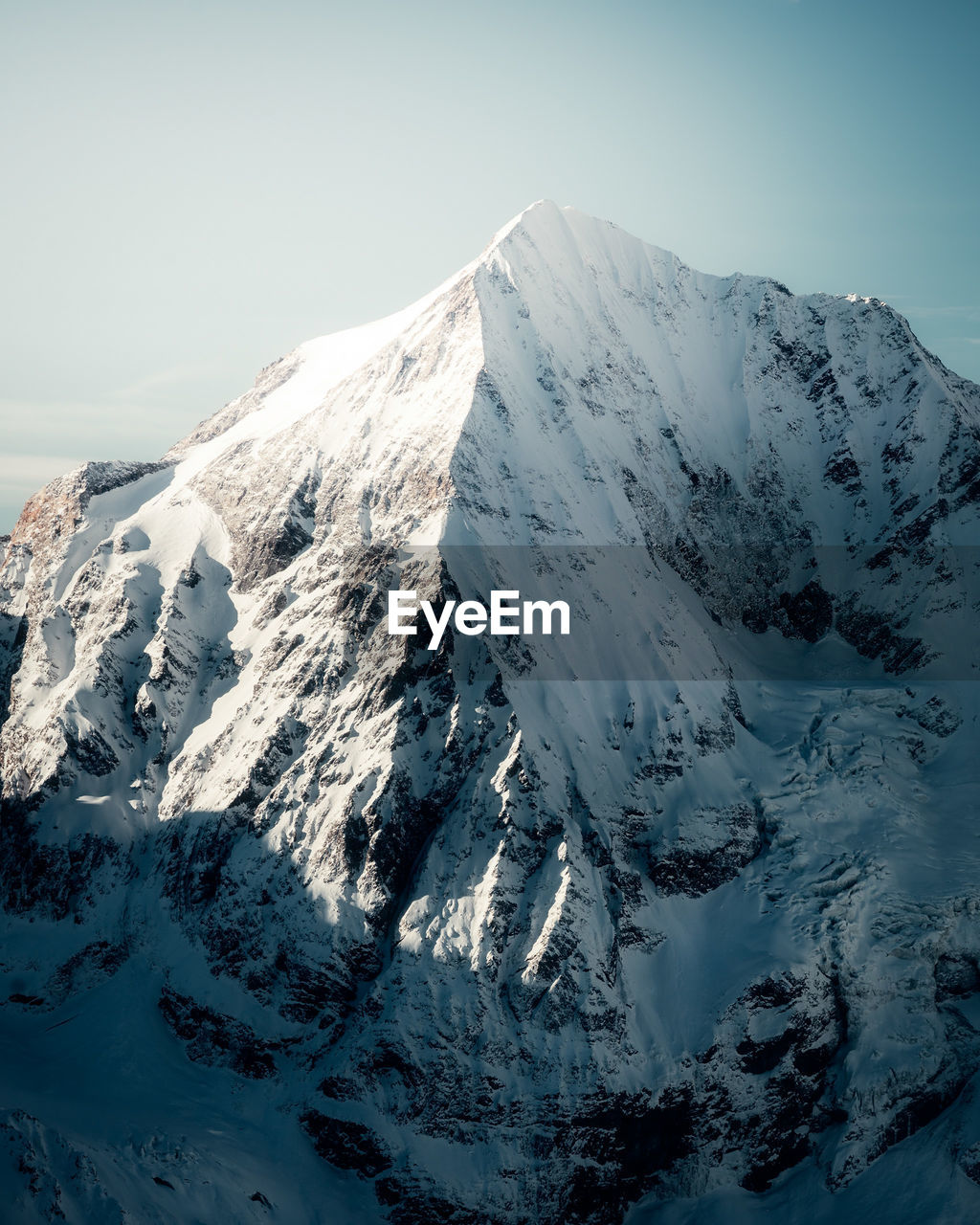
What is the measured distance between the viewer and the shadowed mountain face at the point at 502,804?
105500 millimetres

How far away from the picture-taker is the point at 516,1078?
106 metres

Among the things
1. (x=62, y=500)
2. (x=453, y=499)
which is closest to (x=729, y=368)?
(x=453, y=499)

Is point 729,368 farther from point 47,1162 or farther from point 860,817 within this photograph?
point 47,1162

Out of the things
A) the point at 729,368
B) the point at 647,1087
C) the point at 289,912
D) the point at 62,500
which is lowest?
the point at 647,1087

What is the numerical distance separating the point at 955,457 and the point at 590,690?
268 ft

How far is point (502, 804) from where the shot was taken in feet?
381

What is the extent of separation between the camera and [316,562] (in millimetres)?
143625

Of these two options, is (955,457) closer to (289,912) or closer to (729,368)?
(729,368)

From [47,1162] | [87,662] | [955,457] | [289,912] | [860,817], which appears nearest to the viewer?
[47,1162]

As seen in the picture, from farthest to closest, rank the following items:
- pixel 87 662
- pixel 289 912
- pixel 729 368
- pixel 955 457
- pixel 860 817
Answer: pixel 729 368 → pixel 955 457 → pixel 87 662 → pixel 860 817 → pixel 289 912

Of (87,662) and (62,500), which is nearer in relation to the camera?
(87,662)

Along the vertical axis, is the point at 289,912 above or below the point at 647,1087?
above

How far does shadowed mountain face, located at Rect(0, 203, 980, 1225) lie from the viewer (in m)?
106

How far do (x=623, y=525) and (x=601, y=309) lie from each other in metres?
46.8
